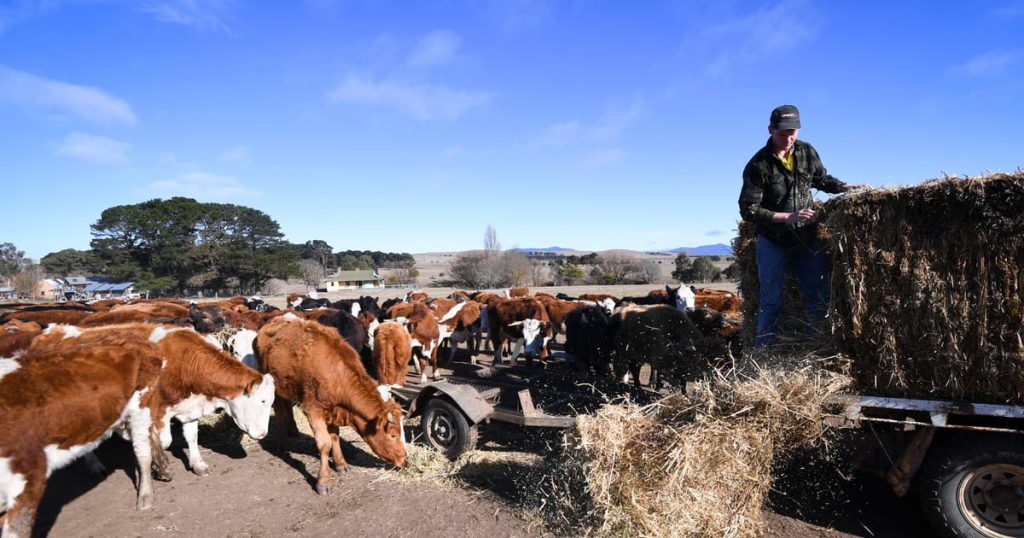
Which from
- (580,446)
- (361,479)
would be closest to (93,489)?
(361,479)

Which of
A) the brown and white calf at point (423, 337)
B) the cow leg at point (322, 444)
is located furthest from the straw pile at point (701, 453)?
the brown and white calf at point (423, 337)

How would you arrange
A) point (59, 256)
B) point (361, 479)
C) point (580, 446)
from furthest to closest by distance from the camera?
point (59, 256), point (361, 479), point (580, 446)

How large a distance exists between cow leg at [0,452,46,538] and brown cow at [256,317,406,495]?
2.42m

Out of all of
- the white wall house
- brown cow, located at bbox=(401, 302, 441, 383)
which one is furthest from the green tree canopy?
brown cow, located at bbox=(401, 302, 441, 383)

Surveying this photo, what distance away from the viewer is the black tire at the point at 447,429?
6.13m

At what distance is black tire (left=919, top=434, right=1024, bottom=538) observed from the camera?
382 cm

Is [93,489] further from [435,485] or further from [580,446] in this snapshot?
[580,446]

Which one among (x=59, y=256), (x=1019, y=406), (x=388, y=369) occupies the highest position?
(x=59, y=256)

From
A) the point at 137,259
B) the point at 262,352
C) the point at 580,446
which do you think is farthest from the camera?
the point at 137,259

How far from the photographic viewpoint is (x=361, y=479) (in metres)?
6.14

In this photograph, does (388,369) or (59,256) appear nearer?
(388,369)

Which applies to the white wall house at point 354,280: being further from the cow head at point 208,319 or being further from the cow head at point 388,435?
the cow head at point 388,435

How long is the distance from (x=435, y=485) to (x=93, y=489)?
399 centimetres

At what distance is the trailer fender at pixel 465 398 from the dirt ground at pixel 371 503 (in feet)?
2.04
